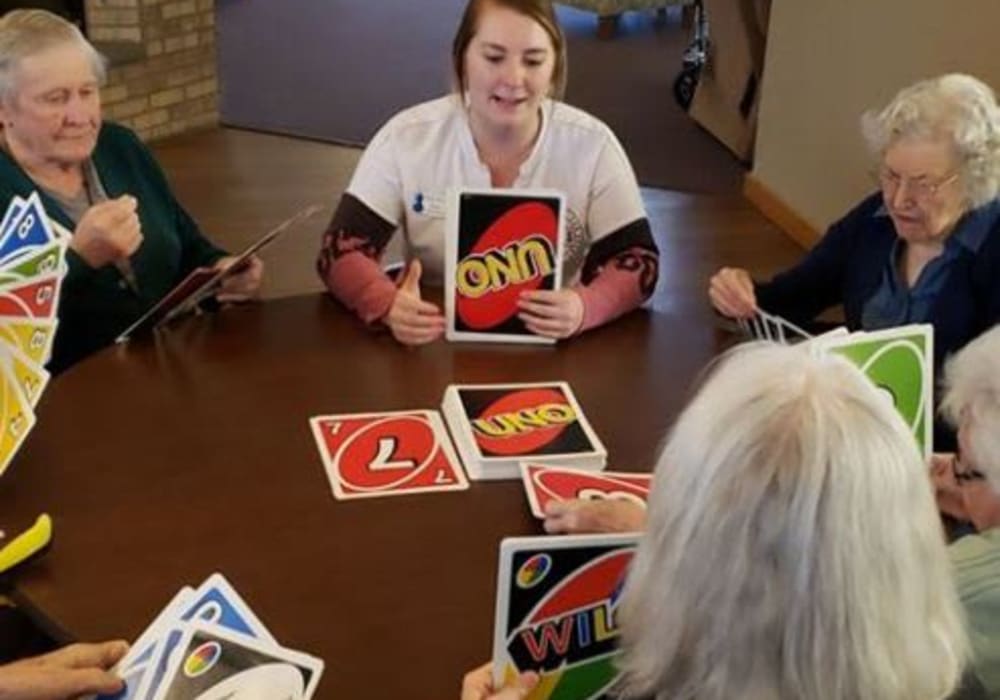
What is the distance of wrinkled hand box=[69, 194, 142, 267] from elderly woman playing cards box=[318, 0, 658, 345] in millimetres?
334

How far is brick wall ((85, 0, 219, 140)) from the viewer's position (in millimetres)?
5422

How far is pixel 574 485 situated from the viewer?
176cm

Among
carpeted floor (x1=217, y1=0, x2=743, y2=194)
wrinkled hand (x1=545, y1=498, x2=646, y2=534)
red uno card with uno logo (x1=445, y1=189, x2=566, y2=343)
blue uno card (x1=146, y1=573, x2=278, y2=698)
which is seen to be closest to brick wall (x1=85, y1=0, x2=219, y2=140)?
carpeted floor (x1=217, y1=0, x2=743, y2=194)

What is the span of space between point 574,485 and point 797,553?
27.6 inches

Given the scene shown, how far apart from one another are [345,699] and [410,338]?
0.86 metres

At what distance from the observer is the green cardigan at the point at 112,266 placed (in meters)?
2.36

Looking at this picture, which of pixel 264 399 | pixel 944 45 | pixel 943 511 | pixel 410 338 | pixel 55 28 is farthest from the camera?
pixel 944 45

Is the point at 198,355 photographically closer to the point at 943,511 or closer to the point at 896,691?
the point at 943,511

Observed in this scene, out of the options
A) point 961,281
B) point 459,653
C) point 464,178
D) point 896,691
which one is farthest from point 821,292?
point 896,691

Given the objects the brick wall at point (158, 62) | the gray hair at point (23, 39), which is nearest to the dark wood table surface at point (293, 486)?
the gray hair at point (23, 39)

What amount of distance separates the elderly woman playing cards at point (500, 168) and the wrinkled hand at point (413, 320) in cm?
9

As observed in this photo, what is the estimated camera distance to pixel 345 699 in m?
1.41

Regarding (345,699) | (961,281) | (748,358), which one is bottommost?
(345,699)

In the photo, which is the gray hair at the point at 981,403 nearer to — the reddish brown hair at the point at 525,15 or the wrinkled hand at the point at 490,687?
the wrinkled hand at the point at 490,687
